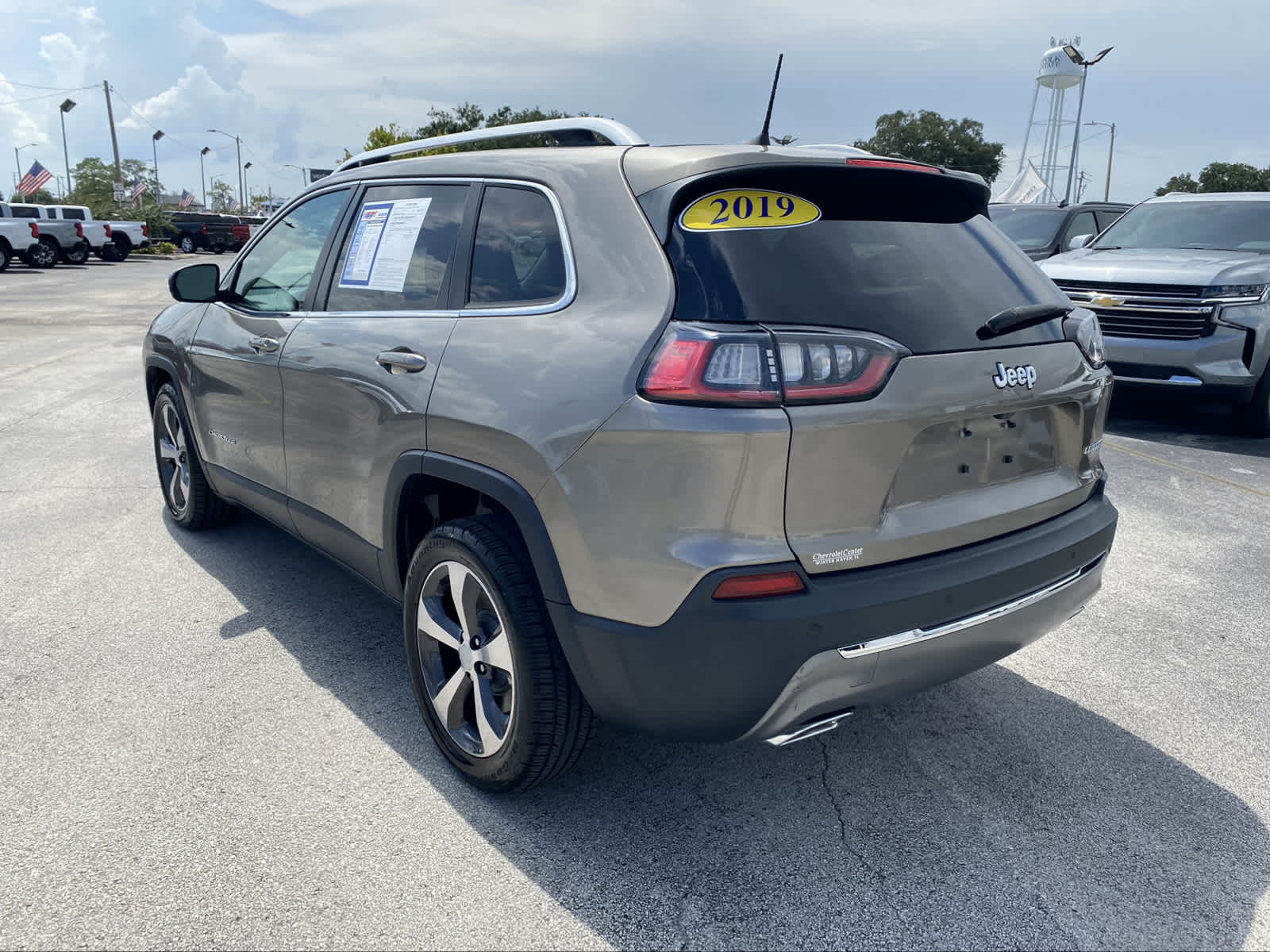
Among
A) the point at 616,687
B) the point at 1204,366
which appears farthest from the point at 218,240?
the point at 616,687

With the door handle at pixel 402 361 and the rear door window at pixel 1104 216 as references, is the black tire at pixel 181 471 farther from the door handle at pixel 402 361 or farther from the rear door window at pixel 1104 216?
the rear door window at pixel 1104 216

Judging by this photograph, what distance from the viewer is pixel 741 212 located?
7.76 ft

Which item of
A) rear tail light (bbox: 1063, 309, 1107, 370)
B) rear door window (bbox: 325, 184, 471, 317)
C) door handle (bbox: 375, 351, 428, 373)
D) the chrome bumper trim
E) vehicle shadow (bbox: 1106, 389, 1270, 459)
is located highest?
rear door window (bbox: 325, 184, 471, 317)

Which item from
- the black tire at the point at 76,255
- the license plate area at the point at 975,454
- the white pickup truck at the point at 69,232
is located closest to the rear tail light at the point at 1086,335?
the license plate area at the point at 975,454

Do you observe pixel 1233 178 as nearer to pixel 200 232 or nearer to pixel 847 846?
pixel 200 232

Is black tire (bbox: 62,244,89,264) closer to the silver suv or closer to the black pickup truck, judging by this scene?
the black pickup truck

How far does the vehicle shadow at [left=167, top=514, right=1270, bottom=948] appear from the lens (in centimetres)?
236

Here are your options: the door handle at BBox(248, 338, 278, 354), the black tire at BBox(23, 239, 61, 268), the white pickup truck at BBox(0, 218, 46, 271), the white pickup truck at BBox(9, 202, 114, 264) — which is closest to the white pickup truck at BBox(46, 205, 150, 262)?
the white pickup truck at BBox(9, 202, 114, 264)

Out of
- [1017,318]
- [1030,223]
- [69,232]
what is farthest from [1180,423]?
[69,232]

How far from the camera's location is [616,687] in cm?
236

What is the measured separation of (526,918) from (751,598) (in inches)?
37.0

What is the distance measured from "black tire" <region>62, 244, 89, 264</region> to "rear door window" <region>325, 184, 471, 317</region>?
34.2m

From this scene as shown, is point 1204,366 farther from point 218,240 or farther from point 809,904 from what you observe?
point 218,240

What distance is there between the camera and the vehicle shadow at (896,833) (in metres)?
2.36
